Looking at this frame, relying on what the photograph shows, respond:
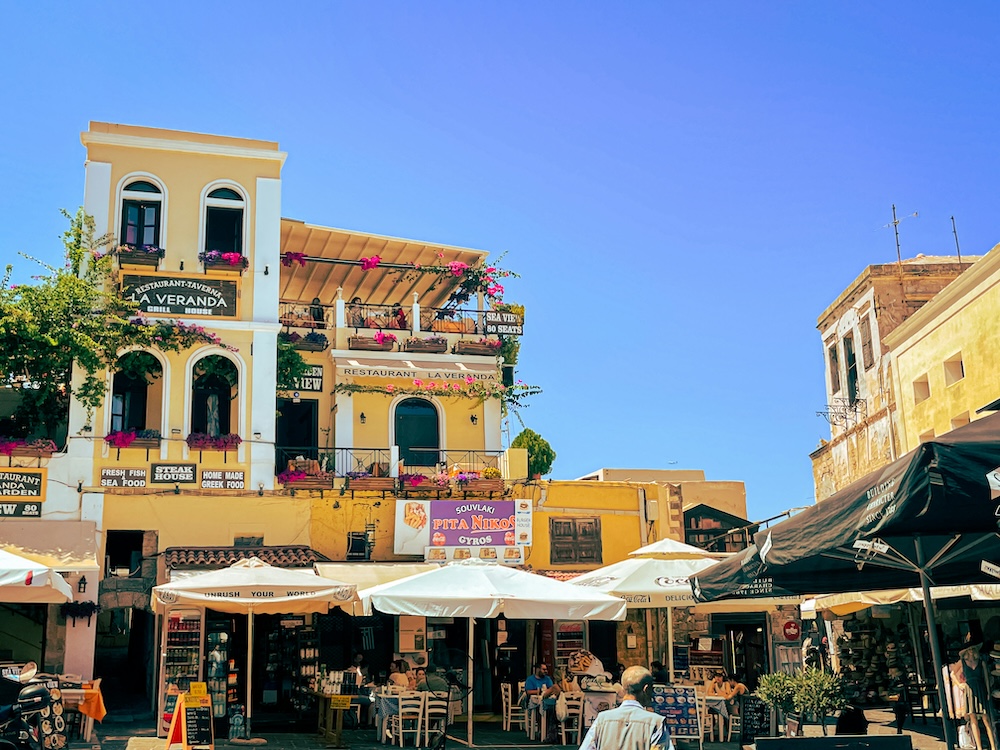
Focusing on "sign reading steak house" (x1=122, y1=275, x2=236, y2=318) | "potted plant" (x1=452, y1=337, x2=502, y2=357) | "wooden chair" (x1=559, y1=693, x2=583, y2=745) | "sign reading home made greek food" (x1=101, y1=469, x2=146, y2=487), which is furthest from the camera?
"potted plant" (x1=452, y1=337, x2=502, y2=357)

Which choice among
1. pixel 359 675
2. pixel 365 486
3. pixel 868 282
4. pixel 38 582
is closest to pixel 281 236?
pixel 365 486

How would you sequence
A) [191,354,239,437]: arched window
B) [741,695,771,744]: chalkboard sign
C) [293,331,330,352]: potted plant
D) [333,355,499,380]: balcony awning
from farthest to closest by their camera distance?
1. [293,331,330,352]: potted plant
2. [333,355,499,380]: balcony awning
3. [191,354,239,437]: arched window
4. [741,695,771,744]: chalkboard sign

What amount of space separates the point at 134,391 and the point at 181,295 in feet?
7.00

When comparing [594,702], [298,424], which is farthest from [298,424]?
[594,702]

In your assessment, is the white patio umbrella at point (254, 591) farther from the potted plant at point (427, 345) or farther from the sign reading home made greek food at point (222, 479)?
the potted plant at point (427, 345)

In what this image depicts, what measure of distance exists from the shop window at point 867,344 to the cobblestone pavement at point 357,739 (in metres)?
12.8

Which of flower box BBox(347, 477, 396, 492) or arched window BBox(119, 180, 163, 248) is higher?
arched window BBox(119, 180, 163, 248)

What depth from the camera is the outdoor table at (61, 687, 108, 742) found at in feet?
48.6

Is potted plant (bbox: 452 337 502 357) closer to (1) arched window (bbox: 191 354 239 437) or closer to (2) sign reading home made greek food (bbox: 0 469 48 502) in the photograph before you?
(1) arched window (bbox: 191 354 239 437)

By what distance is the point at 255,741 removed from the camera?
1537 cm

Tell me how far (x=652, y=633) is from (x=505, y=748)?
7.14 metres

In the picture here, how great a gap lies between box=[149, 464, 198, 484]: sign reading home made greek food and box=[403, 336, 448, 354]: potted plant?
5.50 metres

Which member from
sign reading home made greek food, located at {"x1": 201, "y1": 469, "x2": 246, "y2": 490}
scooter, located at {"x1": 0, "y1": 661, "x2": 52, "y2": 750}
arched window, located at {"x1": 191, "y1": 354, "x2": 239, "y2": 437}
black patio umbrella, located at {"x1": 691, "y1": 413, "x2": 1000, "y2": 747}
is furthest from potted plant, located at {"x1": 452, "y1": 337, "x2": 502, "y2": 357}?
black patio umbrella, located at {"x1": 691, "y1": 413, "x2": 1000, "y2": 747}

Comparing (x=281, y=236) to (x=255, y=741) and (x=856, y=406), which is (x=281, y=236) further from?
(x=856, y=406)
